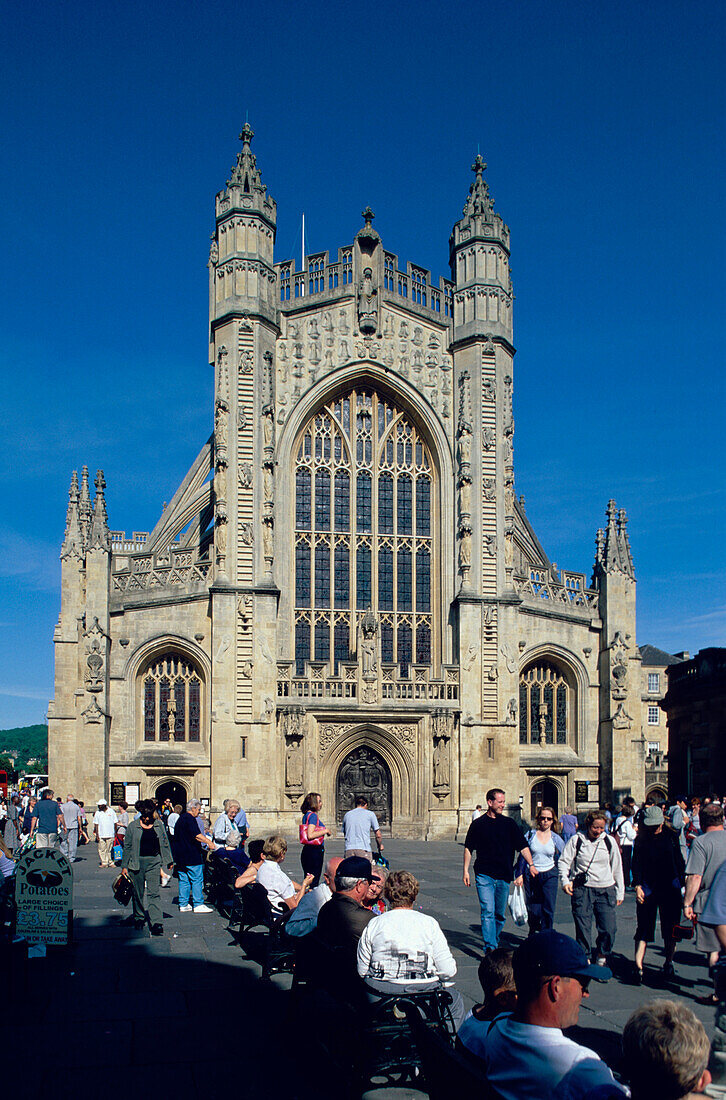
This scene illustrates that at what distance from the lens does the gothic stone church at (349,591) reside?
28.1 metres

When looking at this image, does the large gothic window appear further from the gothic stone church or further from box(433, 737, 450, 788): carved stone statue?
box(433, 737, 450, 788): carved stone statue

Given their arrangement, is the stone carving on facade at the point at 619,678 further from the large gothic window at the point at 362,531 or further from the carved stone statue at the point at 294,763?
the carved stone statue at the point at 294,763

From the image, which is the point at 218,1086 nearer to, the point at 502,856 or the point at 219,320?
the point at 502,856

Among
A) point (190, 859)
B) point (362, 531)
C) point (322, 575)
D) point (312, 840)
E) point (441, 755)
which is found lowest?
point (441, 755)

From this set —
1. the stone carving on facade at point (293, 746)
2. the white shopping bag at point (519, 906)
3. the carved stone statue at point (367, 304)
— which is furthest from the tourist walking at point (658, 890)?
the carved stone statue at point (367, 304)

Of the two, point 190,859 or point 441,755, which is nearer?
point 190,859

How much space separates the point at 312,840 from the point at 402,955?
5.66 meters

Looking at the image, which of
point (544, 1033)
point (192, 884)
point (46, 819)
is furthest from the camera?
point (46, 819)

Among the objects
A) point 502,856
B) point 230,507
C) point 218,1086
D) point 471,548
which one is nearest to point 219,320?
point 230,507

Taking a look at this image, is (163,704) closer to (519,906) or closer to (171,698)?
(171,698)

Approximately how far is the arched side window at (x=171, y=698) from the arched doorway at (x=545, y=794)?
10501 mm

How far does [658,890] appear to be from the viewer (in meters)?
10.0

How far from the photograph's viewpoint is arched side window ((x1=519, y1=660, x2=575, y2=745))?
102 ft

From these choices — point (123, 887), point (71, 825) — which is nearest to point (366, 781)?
point (71, 825)
